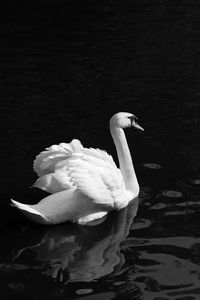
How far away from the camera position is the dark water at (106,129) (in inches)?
301

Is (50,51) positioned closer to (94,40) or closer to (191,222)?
(94,40)

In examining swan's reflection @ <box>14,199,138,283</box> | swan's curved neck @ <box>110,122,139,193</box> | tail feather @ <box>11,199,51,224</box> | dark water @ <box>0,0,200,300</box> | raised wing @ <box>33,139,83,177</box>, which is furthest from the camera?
swan's curved neck @ <box>110,122,139,193</box>

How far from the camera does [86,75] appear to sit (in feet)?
48.3

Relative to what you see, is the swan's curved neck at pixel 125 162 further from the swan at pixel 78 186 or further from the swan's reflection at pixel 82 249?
the swan's reflection at pixel 82 249

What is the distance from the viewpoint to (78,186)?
8398 millimetres

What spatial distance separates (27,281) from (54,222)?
128 centimetres

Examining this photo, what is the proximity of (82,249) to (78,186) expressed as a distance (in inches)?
28.1

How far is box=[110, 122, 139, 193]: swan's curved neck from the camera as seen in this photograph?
31.1ft

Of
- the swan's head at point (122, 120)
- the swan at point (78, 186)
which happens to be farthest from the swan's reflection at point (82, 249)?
the swan's head at point (122, 120)

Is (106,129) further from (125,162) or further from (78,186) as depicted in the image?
(78,186)

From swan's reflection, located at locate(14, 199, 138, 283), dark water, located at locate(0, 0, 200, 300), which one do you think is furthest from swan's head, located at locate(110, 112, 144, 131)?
swan's reflection, located at locate(14, 199, 138, 283)

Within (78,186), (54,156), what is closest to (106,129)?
(54,156)

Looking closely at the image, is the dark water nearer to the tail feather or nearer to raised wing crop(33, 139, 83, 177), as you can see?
the tail feather

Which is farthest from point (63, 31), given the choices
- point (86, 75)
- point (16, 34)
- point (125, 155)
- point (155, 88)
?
point (125, 155)
